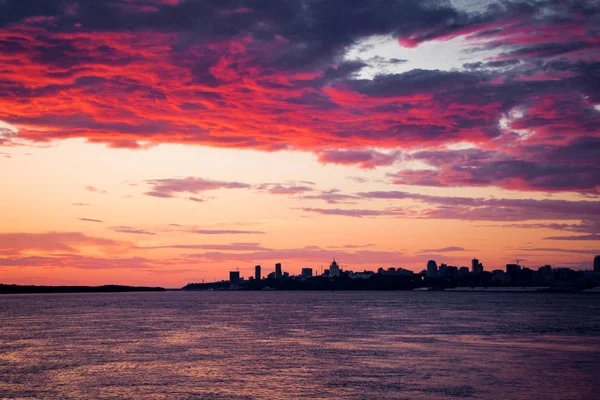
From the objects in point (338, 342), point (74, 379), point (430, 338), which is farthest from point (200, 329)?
point (74, 379)

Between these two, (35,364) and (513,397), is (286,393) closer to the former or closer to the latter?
(513,397)

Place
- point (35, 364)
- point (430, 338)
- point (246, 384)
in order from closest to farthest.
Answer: point (246, 384) → point (35, 364) → point (430, 338)

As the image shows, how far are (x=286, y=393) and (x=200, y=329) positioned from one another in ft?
207

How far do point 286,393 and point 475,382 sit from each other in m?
15.7

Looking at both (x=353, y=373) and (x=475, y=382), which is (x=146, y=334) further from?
(x=475, y=382)

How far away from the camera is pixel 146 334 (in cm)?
9525

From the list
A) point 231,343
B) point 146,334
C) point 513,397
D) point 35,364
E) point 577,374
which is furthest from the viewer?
point 146,334

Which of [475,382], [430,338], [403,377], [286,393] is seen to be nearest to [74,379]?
[286,393]

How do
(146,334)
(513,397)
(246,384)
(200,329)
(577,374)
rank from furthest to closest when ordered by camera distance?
1. (200,329)
2. (146,334)
3. (577,374)
4. (246,384)
5. (513,397)

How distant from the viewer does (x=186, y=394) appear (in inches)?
1774

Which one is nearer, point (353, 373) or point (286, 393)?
point (286, 393)

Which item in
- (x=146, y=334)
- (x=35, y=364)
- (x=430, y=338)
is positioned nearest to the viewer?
(x=35, y=364)

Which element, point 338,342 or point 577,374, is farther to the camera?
point 338,342

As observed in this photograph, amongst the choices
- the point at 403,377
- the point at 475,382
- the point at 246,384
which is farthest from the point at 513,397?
the point at 246,384
